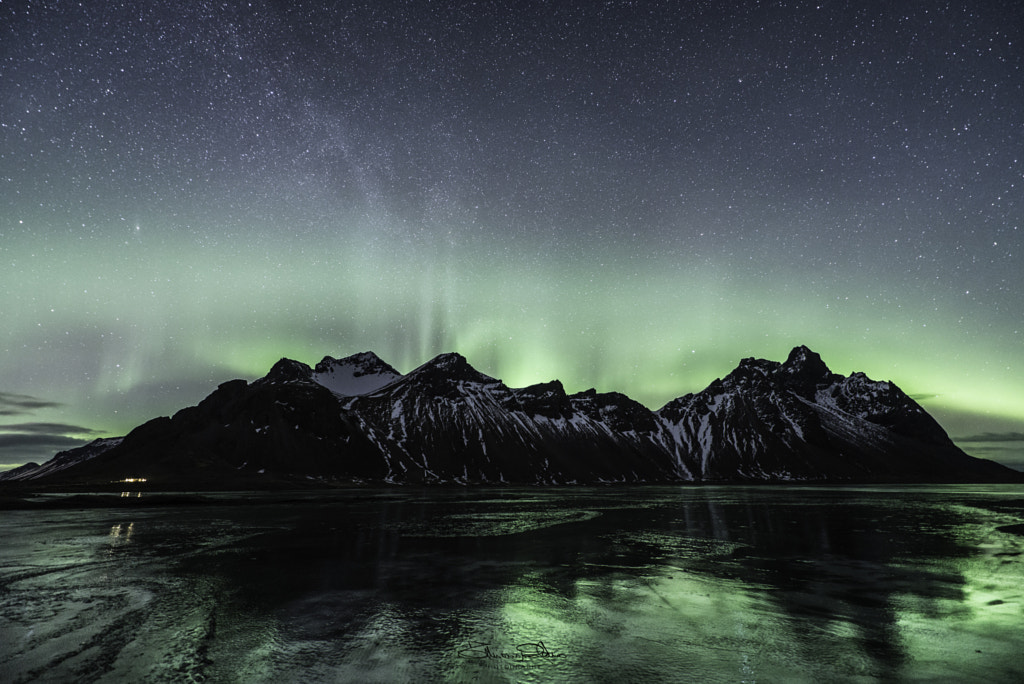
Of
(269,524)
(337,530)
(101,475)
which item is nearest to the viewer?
(337,530)

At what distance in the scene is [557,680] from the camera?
9.89m

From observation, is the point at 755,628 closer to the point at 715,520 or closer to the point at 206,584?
the point at 206,584

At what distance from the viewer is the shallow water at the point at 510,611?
1069cm

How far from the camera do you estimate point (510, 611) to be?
50.6 feet

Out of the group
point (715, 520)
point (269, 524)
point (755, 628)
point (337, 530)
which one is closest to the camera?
point (755, 628)

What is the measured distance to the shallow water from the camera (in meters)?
10.7

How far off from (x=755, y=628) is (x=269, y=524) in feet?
139

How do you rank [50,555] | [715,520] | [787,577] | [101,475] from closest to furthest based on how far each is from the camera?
[787,577], [50,555], [715,520], [101,475]

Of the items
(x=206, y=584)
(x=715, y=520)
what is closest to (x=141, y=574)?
(x=206, y=584)

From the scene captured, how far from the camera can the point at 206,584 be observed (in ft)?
63.0

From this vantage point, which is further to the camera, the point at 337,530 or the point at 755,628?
the point at 337,530

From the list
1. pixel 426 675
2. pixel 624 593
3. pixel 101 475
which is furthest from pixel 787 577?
pixel 101 475

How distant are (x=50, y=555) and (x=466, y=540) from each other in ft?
70.7

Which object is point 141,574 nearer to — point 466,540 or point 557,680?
point 466,540
